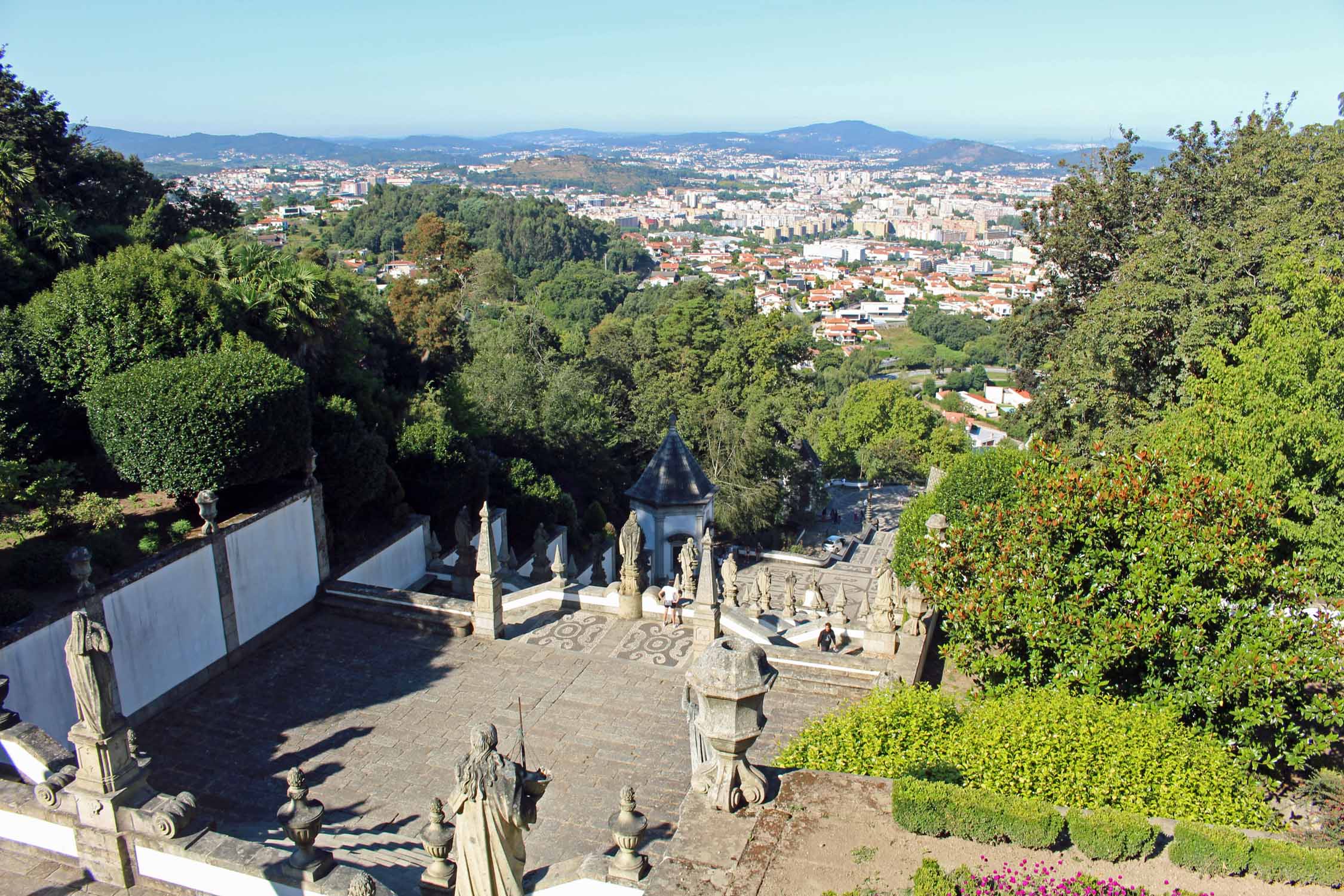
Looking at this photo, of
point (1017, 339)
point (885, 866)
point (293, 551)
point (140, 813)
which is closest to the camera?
point (885, 866)

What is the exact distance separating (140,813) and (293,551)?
695 cm

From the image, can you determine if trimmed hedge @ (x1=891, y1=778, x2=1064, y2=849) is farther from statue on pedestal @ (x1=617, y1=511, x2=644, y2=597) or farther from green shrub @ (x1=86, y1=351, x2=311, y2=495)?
green shrub @ (x1=86, y1=351, x2=311, y2=495)

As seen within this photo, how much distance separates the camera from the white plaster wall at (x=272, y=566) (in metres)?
13.5

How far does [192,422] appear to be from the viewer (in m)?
13.2

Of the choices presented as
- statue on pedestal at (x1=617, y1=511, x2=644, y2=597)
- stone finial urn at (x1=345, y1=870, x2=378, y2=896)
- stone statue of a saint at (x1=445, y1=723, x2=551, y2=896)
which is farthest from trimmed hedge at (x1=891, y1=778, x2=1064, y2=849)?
statue on pedestal at (x1=617, y1=511, x2=644, y2=597)

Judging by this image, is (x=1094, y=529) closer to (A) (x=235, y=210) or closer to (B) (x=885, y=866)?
(B) (x=885, y=866)

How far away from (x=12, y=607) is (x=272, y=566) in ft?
12.6

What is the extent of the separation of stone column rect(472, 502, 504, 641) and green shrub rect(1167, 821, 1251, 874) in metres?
9.79

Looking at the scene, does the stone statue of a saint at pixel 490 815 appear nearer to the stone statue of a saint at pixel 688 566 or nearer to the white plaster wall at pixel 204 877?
the white plaster wall at pixel 204 877

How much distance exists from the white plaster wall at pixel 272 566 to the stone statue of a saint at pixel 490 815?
28.4 feet

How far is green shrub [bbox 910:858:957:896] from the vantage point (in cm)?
580

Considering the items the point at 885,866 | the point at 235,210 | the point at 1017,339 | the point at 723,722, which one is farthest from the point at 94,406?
the point at 1017,339

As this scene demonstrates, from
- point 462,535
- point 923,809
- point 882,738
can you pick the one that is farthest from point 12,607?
point 923,809

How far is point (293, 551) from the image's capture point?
14.7 meters
